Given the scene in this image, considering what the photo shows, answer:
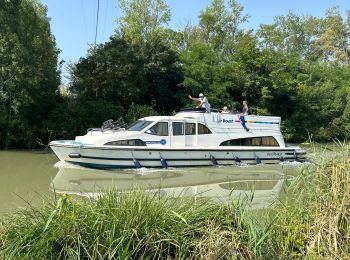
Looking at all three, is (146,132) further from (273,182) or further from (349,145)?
(349,145)

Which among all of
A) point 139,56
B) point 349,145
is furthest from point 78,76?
point 349,145

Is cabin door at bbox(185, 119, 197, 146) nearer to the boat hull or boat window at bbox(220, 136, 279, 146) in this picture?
the boat hull

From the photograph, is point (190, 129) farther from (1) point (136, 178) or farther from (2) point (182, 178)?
(1) point (136, 178)

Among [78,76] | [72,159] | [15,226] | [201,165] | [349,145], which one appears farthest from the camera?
[78,76]

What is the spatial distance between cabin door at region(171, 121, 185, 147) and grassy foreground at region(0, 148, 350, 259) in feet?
38.5

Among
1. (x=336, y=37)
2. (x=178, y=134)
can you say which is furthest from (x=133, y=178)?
(x=336, y=37)

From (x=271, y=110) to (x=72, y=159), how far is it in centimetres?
1997

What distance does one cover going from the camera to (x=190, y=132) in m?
16.8

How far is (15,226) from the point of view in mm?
3902

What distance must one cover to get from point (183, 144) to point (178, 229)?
41.5ft

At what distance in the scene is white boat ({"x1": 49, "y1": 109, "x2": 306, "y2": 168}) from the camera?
15297 mm

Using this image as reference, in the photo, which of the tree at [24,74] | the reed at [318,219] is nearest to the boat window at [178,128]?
the tree at [24,74]

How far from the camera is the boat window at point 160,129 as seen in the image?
1606cm

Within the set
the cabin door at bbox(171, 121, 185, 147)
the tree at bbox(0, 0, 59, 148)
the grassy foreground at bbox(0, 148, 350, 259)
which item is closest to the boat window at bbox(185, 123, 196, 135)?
the cabin door at bbox(171, 121, 185, 147)
